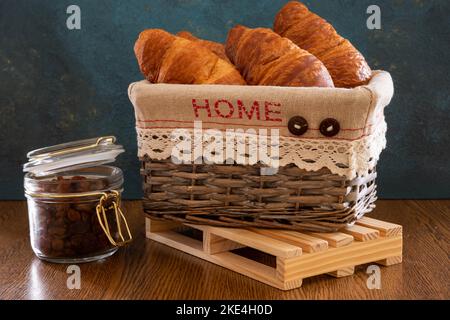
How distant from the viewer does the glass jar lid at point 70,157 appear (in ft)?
4.34

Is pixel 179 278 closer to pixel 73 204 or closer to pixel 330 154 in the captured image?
pixel 73 204

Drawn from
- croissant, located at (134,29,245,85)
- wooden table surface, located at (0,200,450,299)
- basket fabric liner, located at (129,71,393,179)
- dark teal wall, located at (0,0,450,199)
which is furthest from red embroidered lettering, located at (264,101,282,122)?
dark teal wall, located at (0,0,450,199)

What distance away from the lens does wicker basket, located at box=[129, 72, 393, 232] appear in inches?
47.9

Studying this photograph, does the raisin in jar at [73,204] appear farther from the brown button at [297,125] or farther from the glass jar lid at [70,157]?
the brown button at [297,125]

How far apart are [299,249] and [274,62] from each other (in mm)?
340

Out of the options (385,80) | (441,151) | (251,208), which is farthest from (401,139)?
(251,208)

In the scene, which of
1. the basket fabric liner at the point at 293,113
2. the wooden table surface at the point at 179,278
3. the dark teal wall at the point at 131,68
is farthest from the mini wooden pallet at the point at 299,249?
the dark teal wall at the point at 131,68

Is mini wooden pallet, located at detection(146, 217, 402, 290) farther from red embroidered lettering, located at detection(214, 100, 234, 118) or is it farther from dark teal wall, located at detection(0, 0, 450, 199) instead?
dark teal wall, located at detection(0, 0, 450, 199)

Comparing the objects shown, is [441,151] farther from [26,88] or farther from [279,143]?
[26,88]

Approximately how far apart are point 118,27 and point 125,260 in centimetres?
67

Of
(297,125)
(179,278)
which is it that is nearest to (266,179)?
(297,125)

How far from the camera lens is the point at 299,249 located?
1.19 m

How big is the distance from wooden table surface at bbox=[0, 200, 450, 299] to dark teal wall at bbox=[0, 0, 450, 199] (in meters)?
0.35

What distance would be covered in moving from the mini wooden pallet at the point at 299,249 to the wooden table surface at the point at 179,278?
0.05ft
